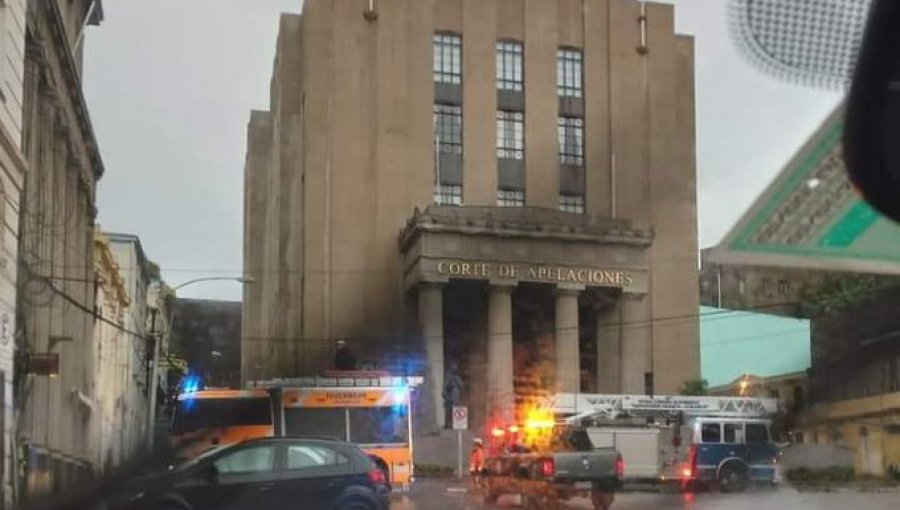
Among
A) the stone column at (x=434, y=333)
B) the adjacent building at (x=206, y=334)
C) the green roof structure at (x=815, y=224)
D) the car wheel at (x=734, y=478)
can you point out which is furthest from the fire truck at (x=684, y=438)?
the green roof structure at (x=815, y=224)

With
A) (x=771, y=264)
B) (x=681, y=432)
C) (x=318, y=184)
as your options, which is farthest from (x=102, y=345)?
(x=681, y=432)

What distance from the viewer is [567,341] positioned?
19.5 m

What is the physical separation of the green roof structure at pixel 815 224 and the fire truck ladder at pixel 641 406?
15.1m

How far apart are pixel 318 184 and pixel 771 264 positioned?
11.8 meters

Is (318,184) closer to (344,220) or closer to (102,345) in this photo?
(344,220)

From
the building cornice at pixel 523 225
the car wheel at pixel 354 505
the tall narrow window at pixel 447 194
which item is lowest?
the car wheel at pixel 354 505

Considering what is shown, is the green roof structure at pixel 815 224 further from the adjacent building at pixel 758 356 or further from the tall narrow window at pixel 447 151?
the tall narrow window at pixel 447 151

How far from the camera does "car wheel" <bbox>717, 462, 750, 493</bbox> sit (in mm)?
21094

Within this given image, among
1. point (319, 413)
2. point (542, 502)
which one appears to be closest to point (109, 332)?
point (319, 413)

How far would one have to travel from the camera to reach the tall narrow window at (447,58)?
15.9m

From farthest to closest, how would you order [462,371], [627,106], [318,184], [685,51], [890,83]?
[462,371]
[318,184]
[627,106]
[685,51]
[890,83]

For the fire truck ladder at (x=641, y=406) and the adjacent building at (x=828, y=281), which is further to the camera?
the fire truck ladder at (x=641, y=406)

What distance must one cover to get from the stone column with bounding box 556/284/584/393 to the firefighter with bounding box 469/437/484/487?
190 centimetres

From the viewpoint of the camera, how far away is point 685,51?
8.72 meters
